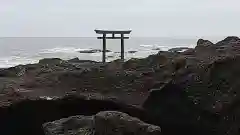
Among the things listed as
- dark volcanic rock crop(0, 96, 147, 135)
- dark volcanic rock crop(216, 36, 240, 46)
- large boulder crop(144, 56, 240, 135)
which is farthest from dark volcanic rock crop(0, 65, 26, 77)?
dark volcanic rock crop(216, 36, 240, 46)

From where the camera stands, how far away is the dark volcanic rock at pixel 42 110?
5.12m

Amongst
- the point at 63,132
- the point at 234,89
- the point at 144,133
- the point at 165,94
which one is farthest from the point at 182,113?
the point at 63,132

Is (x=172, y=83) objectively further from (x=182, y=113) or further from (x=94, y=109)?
(x=94, y=109)

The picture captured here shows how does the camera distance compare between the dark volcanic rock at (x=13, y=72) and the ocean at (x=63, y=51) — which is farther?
the ocean at (x=63, y=51)

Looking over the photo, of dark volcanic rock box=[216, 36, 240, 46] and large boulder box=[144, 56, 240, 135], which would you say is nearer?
large boulder box=[144, 56, 240, 135]

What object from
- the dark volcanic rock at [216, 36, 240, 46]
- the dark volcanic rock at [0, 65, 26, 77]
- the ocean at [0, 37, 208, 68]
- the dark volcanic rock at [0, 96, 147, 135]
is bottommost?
the ocean at [0, 37, 208, 68]

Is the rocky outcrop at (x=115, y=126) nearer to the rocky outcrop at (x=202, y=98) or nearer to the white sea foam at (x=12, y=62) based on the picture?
the rocky outcrop at (x=202, y=98)

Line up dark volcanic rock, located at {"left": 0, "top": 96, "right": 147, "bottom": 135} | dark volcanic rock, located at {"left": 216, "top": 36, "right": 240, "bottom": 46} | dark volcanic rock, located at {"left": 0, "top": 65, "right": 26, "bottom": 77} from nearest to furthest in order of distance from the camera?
dark volcanic rock, located at {"left": 0, "top": 96, "right": 147, "bottom": 135}
dark volcanic rock, located at {"left": 216, "top": 36, "right": 240, "bottom": 46}
dark volcanic rock, located at {"left": 0, "top": 65, "right": 26, "bottom": 77}

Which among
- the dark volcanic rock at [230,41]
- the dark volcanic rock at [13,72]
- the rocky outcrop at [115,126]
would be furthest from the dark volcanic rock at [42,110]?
the dark volcanic rock at [230,41]

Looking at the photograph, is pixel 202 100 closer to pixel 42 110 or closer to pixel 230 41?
pixel 230 41

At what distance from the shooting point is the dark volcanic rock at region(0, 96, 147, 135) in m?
5.12

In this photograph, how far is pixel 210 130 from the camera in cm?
478

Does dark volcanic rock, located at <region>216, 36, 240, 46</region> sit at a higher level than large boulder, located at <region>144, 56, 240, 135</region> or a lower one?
higher

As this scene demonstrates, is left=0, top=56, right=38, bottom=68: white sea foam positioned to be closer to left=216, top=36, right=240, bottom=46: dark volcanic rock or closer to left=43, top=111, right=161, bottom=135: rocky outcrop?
left=216, top=36, right=240, bottom=46: dark volcanic rock
